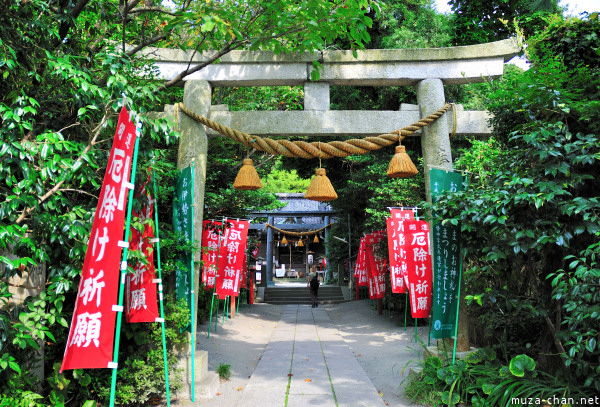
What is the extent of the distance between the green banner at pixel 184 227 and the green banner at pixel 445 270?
9.60 ft

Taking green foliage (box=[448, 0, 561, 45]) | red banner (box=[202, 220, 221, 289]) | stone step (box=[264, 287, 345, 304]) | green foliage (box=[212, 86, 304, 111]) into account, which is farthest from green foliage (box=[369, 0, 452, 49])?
stone step (box=[264, 287, 345, 304])

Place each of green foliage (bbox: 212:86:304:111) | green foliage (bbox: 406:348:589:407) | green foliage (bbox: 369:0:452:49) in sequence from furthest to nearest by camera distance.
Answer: green foliage (bbox: 369:0:452:49) → green foliage (bbox: 212:86:304:111) → green foliage (bbox: 406:348:589:407)

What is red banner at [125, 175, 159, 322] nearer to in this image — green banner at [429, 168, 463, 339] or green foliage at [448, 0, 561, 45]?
green banner at [429, 168, 463, 339]

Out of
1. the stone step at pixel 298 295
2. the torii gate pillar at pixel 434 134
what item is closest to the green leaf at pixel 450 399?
the torii gate pillar at pixel 434 134

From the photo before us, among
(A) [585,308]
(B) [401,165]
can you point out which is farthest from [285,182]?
(A) [585,308]

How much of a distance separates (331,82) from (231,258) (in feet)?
21.1

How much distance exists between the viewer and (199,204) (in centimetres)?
607

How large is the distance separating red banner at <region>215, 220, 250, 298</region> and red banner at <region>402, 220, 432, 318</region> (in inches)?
165

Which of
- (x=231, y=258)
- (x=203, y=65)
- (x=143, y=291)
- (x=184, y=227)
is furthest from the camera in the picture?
(x=231, y=258)

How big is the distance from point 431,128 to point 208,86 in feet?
10.1

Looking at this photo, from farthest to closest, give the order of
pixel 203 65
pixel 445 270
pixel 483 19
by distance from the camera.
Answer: pixel 483 19 < pixel 445 270 < pixel 203 65

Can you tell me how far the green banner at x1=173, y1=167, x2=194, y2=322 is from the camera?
5379 millimetres

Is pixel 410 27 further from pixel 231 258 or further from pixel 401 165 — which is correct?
pixel 401 165

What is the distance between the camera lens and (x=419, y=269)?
325 inches
